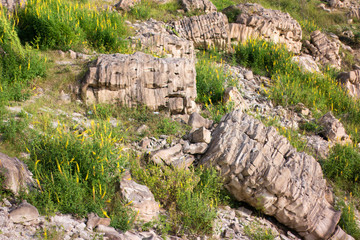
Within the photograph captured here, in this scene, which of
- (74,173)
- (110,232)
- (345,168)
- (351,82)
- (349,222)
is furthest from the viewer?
(351,82)

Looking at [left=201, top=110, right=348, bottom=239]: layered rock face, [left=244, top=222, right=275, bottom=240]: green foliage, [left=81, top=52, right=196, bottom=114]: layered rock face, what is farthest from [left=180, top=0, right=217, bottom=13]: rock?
[left=244, top=222, right=275, bottom=240]: green foliage

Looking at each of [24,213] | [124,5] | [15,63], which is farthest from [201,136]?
[124,5]

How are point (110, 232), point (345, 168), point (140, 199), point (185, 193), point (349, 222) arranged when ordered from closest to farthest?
point (110, 232), point (140, 199), point (185, 193), point (349, 222), point (345, 168)

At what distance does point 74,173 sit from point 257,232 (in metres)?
3.19

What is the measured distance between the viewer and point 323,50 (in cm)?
1468

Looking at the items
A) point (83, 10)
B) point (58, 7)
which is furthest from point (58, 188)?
point (83, 10)

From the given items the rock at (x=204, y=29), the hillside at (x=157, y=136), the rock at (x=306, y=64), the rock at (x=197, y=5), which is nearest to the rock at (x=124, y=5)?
the hillside at (x=157, y=136)

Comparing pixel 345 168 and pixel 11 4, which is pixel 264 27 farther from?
pixel 11 4

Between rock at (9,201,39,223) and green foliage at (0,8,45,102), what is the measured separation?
10.4 feet

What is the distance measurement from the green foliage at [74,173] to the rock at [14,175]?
13 centimetres

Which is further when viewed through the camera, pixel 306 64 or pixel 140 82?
pixel 306 64

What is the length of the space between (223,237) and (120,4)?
30.8 ft

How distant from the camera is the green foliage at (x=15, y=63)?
6617mm

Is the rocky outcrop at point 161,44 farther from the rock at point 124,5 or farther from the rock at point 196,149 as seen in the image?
the rock at point 196,149
